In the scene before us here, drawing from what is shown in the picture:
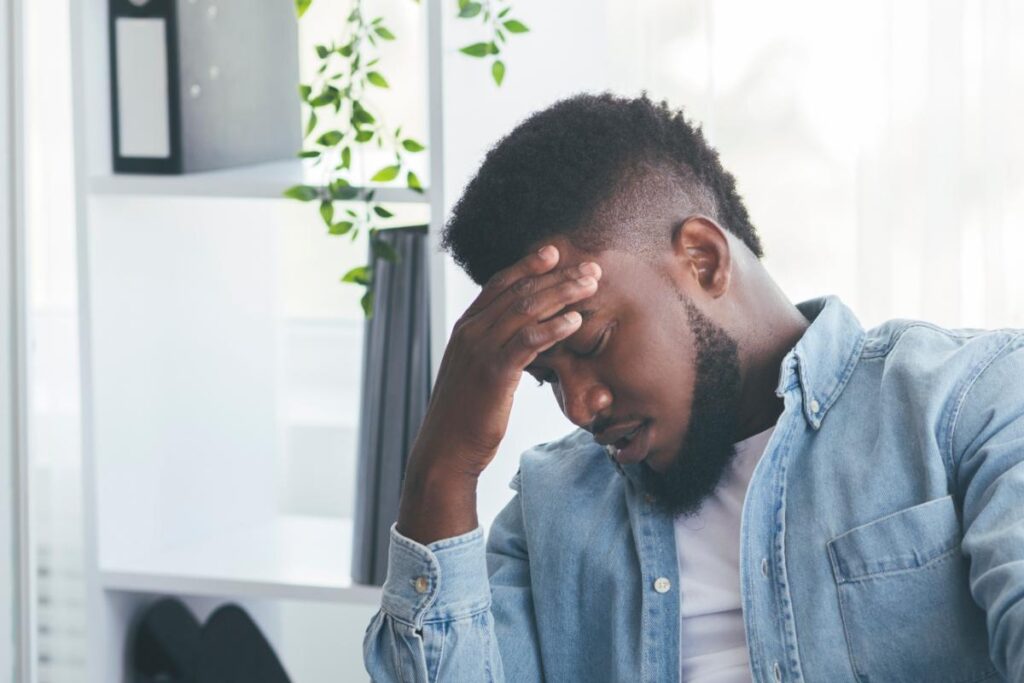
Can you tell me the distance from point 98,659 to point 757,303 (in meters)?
0.97

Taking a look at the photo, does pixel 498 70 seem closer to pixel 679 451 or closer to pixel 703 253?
pixel 703 253

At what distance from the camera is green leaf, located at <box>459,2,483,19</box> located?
1.39 m

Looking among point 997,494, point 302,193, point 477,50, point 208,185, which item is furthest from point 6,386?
point 997,494

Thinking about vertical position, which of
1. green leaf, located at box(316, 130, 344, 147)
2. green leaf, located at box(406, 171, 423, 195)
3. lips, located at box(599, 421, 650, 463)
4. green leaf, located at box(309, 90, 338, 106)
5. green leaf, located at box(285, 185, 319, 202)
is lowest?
lips, located at box(599, 421, 650, 463)

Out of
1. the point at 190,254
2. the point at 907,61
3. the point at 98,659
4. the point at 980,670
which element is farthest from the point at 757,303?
the point at 98,659

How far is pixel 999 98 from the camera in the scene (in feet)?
4.92

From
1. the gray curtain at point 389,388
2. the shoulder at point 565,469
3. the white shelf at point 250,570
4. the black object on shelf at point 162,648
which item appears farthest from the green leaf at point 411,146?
the black object on shelf at point 162,648

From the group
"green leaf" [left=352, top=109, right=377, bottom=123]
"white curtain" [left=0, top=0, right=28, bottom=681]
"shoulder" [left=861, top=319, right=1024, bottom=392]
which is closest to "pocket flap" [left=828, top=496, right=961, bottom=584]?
"shoulder" [left=861, top=319, right=1024, bottom=392]

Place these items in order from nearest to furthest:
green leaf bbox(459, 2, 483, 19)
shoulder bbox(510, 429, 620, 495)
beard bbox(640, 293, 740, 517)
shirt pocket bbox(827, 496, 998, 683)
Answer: shirt pocket bbox(827, 496, 998, 683), beard bbox(640, 293, 740, 517), shoulder bbox(510, 429, 620, 495), green leaf bbox(459, 2, 483, 19)

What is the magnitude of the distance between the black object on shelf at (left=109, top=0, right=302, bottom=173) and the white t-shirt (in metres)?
0.78

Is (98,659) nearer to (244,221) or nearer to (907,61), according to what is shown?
Answer: (244,221)

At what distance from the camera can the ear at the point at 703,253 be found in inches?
44.9

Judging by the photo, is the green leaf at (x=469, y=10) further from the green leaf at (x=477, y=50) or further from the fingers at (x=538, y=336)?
the fingers at (x=538, y=336)

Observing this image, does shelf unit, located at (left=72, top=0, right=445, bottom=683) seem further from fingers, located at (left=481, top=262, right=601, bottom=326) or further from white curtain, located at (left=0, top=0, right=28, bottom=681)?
fingers, located at (left=481, top=262, right=601, bottom=326)
